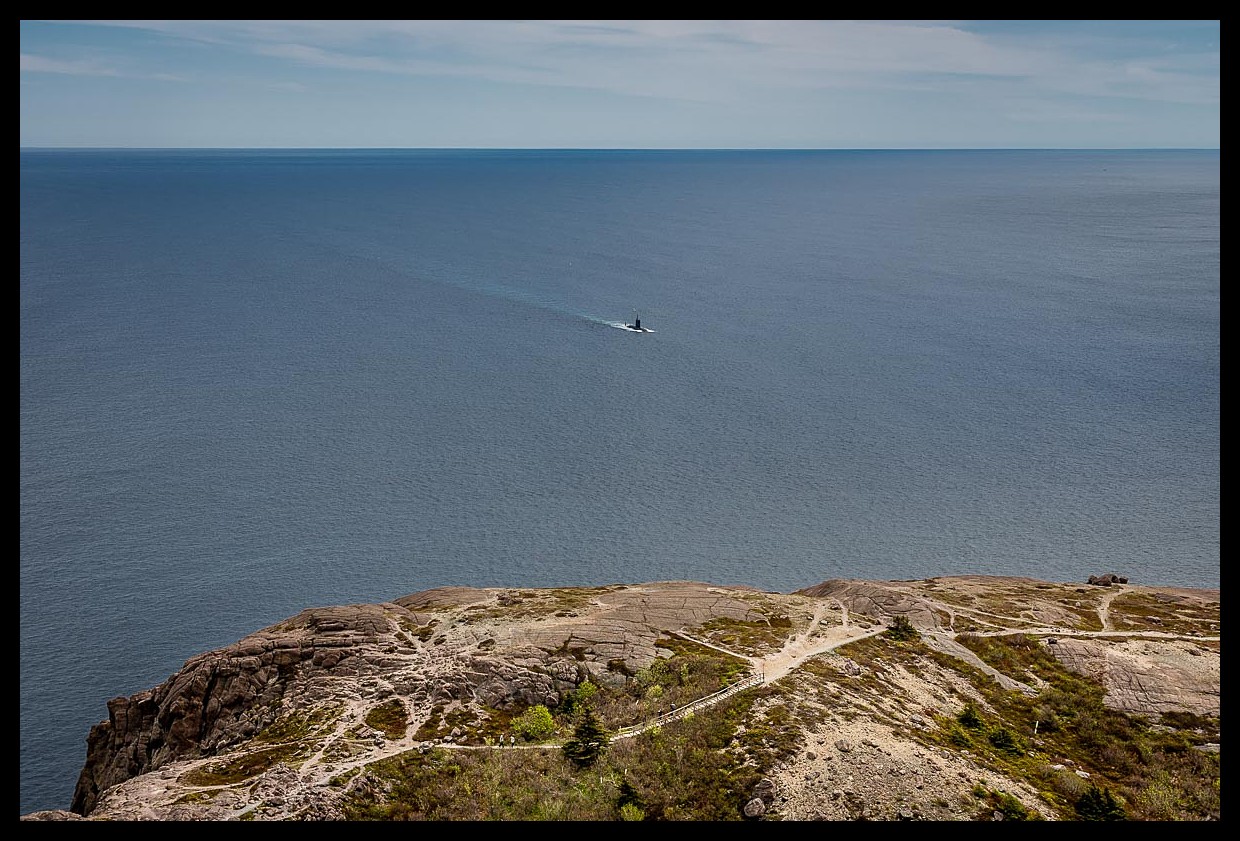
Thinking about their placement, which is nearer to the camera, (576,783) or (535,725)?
(576,783)

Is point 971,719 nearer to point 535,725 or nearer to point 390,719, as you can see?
point 535,725

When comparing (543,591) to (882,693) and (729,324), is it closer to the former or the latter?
(882,693)

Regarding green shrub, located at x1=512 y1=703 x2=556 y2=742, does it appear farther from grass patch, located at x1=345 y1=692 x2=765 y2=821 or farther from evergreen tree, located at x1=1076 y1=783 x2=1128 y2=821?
evergreen tree, located at x1=1076 y1=783 x2=1128 y2=821

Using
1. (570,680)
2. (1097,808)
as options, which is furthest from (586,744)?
(1097,808)

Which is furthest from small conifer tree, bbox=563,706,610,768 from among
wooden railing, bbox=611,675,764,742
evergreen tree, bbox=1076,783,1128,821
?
evergreen tree, bbox=1076,783,1128,821
